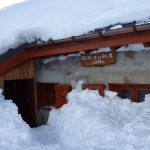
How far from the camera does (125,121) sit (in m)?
4.60

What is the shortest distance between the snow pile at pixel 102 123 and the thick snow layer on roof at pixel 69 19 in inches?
60.3

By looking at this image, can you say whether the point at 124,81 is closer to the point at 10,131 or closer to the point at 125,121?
the point at 125,121

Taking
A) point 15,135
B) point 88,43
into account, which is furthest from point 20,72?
point 15,135

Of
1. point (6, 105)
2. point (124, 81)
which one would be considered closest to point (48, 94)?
point (6, 105)

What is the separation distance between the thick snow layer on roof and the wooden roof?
18 cm

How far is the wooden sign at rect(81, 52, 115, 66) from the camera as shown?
17.6 ft

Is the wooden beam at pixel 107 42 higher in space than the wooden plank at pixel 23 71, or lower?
higher

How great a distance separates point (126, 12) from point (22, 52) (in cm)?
291

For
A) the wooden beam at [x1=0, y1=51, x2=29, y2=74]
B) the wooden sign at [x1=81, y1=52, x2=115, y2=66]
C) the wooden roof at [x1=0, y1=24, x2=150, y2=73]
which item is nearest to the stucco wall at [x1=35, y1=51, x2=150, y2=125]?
the wooden sign at [x1=81, y1=52, x2=115, y2=66]

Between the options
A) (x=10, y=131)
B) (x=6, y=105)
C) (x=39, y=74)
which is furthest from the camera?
(x=39, y=74)

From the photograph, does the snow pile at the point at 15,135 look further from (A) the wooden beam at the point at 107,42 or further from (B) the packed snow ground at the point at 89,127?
(A) the wooden beam at the point at 107,42

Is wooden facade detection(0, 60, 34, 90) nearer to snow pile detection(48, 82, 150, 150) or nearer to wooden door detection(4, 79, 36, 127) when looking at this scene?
wooden door detection(4, 79, 36, 127)

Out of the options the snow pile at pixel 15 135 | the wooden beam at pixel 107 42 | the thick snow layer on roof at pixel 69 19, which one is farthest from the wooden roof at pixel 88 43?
the snow pile at pixel 15 135

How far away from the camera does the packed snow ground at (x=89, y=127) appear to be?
4074 mm
